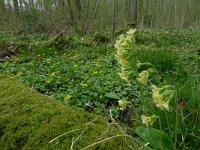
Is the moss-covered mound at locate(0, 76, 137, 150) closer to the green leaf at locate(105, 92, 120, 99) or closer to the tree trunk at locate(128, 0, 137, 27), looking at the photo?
the green leaf at locate(105, 92, 120, 99)

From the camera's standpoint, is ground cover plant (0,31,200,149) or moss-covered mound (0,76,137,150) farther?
ground cover plant (0,31,200,149)

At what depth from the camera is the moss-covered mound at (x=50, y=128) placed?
1384 millimetres

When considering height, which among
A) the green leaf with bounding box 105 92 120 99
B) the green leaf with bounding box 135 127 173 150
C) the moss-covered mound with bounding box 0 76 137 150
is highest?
the moss-covered mound with bounding box 0 76 137 150

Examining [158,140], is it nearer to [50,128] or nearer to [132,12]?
[50,128]

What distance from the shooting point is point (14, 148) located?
1.55 metres

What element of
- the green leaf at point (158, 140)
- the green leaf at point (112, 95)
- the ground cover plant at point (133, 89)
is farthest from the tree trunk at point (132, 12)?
the green leaf at point (158, 140)

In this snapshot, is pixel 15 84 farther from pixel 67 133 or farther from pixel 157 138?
pixel 157 138

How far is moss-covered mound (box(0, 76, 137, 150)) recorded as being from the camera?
54.5 inches

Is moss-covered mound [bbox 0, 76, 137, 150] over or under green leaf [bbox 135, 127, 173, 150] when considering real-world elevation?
over

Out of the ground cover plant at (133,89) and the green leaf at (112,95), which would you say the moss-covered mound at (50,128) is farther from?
the green leaf at (112,95)

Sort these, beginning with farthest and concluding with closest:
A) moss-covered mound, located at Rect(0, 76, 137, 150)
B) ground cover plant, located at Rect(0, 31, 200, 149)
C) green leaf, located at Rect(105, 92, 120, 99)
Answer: green leaf, located at Rect(105, 92, 120, 99), ground cover plant, located at Rect(0, 31, 200, 149), moss-covered mound, located at Rect(0, 76, 137, 150)

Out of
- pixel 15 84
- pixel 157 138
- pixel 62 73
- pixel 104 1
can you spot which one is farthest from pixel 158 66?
pixel 104 1

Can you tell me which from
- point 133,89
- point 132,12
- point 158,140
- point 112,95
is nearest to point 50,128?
point 158,140

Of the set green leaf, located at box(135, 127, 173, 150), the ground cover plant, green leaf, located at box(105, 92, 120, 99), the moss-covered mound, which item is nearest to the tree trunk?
the ground cover plant
